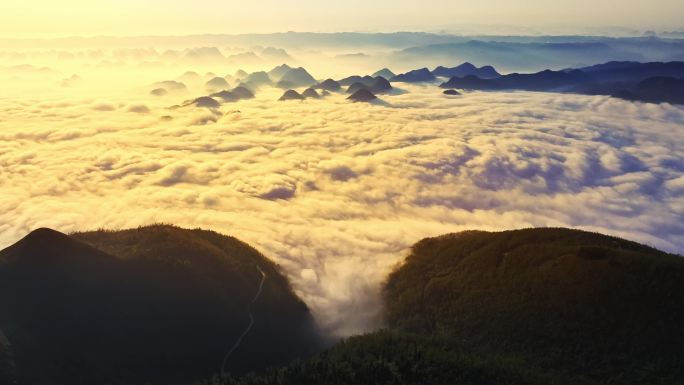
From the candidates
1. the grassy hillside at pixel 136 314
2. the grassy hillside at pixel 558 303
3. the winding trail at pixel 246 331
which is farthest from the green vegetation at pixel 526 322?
the grassy hillside at pixel 136 314

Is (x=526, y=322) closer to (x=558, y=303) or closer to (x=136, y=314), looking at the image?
(x=558, y=303)

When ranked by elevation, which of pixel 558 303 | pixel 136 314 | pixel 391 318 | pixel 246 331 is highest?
pixel 558 303

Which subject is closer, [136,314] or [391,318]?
[136,314]

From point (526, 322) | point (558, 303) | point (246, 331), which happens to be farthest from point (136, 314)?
point (558, 303)

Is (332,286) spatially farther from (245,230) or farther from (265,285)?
(245,230)

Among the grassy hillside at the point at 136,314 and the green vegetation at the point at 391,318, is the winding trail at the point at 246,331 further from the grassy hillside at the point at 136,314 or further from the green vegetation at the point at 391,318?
the green vegetation at the point at 391,318

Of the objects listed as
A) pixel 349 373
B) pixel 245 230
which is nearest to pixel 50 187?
pixel 245 230
